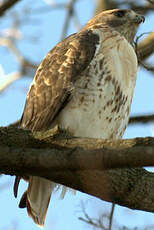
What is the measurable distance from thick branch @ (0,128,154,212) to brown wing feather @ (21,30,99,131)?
1.22m

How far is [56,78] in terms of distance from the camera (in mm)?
5023

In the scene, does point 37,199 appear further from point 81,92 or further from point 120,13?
point 120,13

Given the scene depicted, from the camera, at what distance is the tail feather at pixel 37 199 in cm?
499

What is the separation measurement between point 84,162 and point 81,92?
5.69ft

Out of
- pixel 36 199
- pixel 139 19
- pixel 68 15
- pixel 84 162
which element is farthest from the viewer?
pixel 68 15

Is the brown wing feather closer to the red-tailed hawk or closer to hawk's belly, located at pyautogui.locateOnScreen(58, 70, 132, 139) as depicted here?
the red-tailed hawk

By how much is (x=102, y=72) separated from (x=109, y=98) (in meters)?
0.25

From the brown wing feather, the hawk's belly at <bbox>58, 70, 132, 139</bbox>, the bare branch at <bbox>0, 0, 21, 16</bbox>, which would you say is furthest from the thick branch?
the bare branch at <bbox>0, 0, 21, 16</bbox>

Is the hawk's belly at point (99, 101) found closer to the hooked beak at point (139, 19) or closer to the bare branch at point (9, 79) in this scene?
the hooked beak at point (139, 19)

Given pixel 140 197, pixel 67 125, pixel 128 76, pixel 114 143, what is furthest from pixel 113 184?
pixel 128 76

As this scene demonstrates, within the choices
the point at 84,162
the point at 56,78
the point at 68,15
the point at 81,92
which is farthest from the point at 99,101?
the point at 68,15

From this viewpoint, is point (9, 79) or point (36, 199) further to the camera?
point (9, 79)

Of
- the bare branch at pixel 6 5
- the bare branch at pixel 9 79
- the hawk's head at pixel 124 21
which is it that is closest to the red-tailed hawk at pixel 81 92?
the hawk's head at pixel 124 21

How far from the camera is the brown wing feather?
4863 millimetres
